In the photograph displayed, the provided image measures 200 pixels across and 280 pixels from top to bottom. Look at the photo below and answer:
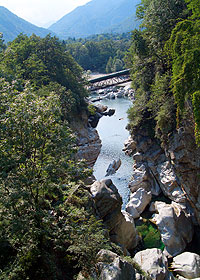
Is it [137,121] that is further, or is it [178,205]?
[137,121]

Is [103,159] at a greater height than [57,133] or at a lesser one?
lesser

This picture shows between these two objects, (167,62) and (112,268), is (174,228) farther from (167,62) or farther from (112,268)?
(167,62)

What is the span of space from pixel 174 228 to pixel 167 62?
1120 centimetres

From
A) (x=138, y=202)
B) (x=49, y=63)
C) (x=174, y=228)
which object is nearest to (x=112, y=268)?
(x=174, y=228)

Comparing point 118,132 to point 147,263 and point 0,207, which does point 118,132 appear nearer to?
point 147,263

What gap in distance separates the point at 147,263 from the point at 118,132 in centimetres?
2463

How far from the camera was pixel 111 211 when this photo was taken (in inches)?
505

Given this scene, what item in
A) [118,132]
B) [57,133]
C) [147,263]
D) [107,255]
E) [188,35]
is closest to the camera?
[107,255]

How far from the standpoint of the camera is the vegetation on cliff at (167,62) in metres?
12.3

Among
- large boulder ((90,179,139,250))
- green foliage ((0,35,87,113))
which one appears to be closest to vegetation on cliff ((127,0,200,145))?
large boulder ((90,179,139,250))

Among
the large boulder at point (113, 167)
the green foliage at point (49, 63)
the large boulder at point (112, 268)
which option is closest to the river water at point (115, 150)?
the large boulder at point (113, 167)

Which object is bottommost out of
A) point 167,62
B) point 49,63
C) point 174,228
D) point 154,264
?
point 174,228

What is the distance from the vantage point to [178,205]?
16719 mm

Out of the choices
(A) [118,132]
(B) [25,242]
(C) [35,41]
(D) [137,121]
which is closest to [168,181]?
(D) [137,121]
